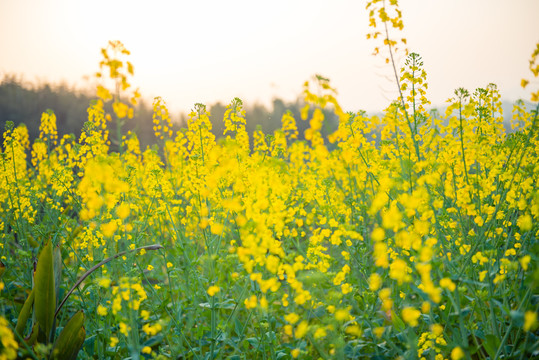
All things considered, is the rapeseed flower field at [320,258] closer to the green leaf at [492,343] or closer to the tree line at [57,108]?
the green leaf at [492,343]

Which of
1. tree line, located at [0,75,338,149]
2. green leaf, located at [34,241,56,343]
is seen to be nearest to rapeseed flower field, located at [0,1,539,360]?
green leaf, located at [34,241,56,343]

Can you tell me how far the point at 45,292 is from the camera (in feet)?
7.58

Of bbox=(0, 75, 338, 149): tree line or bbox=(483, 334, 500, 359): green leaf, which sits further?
bbox=(0, 75, 338, 149): tree line

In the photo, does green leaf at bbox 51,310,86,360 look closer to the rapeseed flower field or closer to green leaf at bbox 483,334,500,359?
the rapeseed flower field

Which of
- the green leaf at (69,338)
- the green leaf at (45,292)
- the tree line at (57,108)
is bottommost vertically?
the green leaf at (69,338)

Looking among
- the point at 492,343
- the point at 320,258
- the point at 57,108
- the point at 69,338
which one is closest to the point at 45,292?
the point at 69,338

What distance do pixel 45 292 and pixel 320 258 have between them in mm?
1689

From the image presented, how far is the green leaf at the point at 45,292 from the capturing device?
2295mm

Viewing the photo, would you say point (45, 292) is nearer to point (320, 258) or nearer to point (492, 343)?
point (320, 258)

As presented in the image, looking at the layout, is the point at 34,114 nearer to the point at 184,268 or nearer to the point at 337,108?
the point at 184,268

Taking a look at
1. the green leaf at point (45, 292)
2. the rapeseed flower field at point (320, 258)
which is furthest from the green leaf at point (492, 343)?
the green leaf at point (45, 292)

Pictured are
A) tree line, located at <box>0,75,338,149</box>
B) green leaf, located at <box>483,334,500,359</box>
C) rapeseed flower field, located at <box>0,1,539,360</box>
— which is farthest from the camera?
tree line, located at <box>0,75,338,149</box>

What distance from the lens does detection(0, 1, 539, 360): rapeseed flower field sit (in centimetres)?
170

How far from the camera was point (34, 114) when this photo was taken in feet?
40.9
